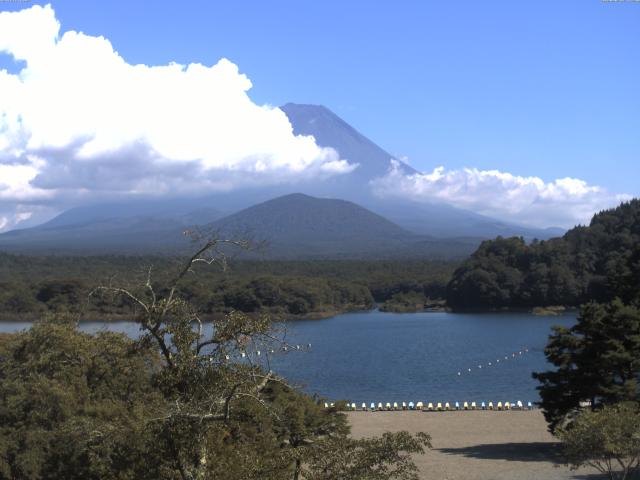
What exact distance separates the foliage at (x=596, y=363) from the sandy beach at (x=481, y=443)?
3.52 feet

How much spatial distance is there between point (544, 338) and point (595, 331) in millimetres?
24918

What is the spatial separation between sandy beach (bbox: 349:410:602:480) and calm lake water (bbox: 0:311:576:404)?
2.89 m

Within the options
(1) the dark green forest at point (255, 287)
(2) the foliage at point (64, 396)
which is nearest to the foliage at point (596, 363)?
(2) the foliage at point (64, 396)

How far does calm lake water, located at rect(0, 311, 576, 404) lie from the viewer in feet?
83.9

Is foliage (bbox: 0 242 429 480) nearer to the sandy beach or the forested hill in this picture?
the sandy beach

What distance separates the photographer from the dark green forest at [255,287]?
5106 centimetres

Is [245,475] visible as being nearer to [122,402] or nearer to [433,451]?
[122,402]

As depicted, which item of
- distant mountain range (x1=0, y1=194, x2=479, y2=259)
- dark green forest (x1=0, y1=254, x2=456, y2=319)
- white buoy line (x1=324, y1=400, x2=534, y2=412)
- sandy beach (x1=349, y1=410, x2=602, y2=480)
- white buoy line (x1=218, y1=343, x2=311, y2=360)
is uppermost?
distant mountain range (x1=0, y1=194, x2=479, y2=259)

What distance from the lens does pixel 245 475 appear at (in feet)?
19.7

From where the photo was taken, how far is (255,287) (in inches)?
2099

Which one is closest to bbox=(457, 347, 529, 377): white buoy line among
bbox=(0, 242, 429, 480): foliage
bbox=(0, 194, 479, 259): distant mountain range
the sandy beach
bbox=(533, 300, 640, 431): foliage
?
→ the sandy beach

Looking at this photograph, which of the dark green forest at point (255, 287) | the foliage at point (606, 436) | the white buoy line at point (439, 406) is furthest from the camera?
the dark green forest at point (255, 287)

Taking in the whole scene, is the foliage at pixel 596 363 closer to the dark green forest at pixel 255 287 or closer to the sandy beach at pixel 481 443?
the sandy beach at pixel 481 443

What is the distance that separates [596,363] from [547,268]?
43740 mm
